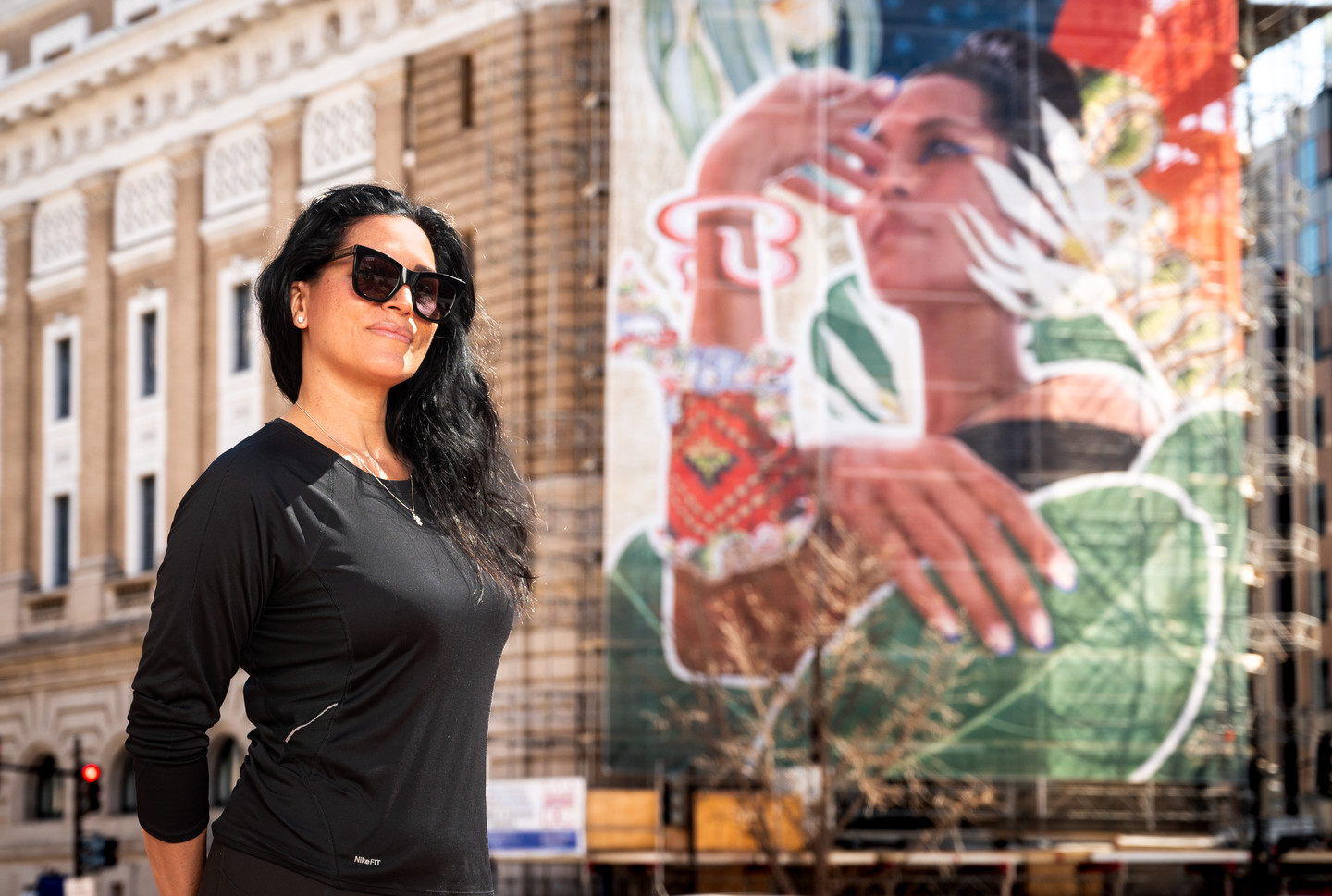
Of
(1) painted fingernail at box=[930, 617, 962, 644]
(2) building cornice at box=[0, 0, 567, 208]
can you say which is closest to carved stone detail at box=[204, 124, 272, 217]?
(2) building cornice at box=[0, 0, 567, 208]

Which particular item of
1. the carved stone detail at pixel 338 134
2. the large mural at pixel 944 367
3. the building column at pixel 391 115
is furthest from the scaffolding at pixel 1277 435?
the carved stone detail at pixel 338 134

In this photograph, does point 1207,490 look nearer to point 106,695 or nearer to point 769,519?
point 769,519

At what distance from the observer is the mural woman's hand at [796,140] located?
104ft

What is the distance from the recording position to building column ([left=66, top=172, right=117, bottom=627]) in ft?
128

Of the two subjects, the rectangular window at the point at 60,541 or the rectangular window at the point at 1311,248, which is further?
the rectangular window at the point at 1311,248

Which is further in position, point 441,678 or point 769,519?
point 769,519

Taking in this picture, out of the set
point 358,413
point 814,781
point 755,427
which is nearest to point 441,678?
point 358,413

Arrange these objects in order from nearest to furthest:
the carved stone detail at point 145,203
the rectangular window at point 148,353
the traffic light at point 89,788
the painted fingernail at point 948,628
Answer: the traffic light at point 89,788 → the painted fingernail at point 948,628 → the rectangular window at point 148,353 → the carved stone detail at point 145,203

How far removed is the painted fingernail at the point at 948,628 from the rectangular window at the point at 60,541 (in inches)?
789

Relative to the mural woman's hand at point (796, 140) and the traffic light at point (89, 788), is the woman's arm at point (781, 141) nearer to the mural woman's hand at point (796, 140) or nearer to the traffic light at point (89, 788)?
the mural woman's hand at point (796, 140)

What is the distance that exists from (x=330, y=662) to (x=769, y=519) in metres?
28.2

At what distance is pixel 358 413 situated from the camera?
2676mm

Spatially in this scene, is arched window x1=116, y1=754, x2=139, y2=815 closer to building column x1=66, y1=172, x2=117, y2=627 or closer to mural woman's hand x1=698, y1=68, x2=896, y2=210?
building column x1=66, y1=172, x2=117, y2=627

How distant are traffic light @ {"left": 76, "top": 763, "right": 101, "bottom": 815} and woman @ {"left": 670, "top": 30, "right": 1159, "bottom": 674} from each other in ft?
30.5
